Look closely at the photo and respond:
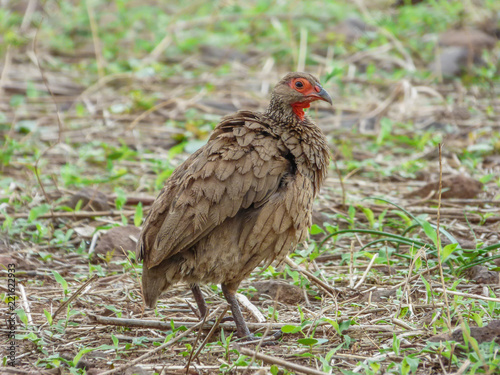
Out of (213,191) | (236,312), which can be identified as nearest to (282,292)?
(236,312)

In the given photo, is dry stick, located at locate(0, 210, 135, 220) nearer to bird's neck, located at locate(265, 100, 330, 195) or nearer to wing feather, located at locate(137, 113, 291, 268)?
wing feather, located at locate(137, 113, 291, 268)

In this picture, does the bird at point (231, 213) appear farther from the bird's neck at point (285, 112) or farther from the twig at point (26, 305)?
the twig at point (26, 305)

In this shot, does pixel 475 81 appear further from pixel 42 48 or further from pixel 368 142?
pixel 42 48

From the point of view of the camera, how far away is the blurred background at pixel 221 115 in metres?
4.89

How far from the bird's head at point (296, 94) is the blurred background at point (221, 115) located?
3.02ft

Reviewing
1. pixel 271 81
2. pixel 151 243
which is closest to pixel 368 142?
pixel 271 81

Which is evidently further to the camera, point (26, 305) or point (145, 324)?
point (26, 305)

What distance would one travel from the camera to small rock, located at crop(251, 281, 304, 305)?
430cm

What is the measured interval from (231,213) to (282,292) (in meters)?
0.88

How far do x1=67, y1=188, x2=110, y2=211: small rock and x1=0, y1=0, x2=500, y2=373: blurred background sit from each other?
13 millimetres

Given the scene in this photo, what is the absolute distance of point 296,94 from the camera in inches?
169

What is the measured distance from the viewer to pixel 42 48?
10.6 meters

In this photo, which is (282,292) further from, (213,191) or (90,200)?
(90,200)

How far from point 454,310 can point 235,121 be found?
172cm
